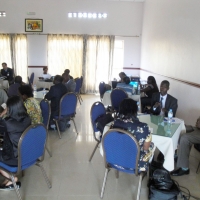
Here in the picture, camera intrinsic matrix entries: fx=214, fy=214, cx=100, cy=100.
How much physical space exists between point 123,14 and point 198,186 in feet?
23.4

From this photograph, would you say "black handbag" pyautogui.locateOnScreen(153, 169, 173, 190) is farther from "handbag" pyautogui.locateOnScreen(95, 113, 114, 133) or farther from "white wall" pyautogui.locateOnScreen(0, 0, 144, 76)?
"white wall" pyautogui.locateOnScreen(0, 0, 144, 76)

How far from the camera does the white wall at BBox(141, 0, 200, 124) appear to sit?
3.99 meters

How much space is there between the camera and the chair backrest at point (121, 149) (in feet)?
6.70

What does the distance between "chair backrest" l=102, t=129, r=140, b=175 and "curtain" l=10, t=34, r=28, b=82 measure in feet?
23.7

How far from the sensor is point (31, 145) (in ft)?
7.09

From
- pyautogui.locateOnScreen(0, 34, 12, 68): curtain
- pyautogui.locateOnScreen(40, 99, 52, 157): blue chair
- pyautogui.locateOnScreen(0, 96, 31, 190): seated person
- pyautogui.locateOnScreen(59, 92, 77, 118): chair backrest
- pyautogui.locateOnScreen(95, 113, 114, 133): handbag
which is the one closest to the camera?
pyautogui.locateOnScreen(0, 96, 31, 190): seated person

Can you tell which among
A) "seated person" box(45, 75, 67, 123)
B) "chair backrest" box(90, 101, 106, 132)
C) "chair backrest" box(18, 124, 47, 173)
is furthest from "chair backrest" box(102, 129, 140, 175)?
"seated person" box(45, 75, 67, 123)

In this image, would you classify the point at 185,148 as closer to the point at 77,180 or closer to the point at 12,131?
the point at 77,180

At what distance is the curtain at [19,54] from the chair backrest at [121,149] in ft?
23.7

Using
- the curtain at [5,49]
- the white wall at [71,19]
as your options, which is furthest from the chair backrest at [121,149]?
the curtain at [5,49]

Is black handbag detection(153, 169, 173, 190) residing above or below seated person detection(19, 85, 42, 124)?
below

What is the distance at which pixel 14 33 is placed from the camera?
27.1 ft

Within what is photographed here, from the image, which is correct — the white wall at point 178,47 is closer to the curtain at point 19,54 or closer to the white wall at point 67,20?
the white wall at point 67,20

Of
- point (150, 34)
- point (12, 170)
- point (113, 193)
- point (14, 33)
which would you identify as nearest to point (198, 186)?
point (113, 193)
